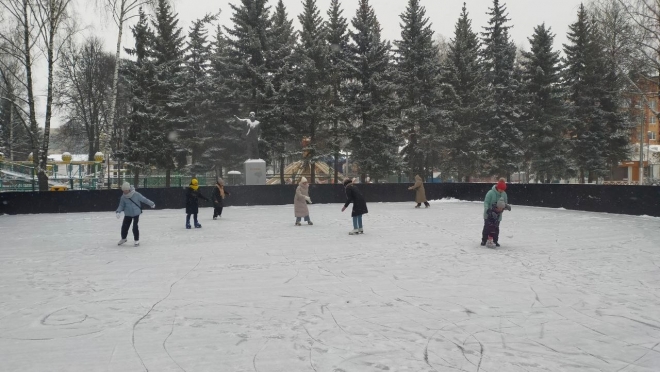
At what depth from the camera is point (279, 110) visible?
35750 millimetres

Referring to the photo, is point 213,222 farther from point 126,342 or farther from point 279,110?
point 279,110

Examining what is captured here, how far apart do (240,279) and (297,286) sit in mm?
1103

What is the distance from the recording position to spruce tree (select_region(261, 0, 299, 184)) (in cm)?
3584

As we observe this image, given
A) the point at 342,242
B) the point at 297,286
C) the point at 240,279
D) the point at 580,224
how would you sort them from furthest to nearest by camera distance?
the point at 580,224
the point at 342,242
the point at 240,279
the point at 297,286

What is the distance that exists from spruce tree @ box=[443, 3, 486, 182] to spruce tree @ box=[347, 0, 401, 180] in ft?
17.0

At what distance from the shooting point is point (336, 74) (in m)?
37.0

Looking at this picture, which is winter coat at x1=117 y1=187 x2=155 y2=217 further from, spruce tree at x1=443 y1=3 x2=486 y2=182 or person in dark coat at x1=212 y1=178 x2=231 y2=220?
spruce tree at x1=443 y1=3 x2=486 y2=182

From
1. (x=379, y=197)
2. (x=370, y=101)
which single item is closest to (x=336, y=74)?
(x=370, y=101)

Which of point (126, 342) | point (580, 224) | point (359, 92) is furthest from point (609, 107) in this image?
point (126, 342)

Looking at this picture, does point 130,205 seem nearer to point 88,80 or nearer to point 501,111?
point 501,111

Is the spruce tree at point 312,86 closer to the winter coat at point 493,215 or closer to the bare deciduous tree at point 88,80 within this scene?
the bare deciduous tree at point 88,80

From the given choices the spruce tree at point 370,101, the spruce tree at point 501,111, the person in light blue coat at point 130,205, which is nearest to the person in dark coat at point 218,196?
the person in light blue coat at point 130,205

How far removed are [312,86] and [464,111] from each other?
38.2 feet

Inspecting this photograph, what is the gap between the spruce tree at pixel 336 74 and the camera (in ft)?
119
